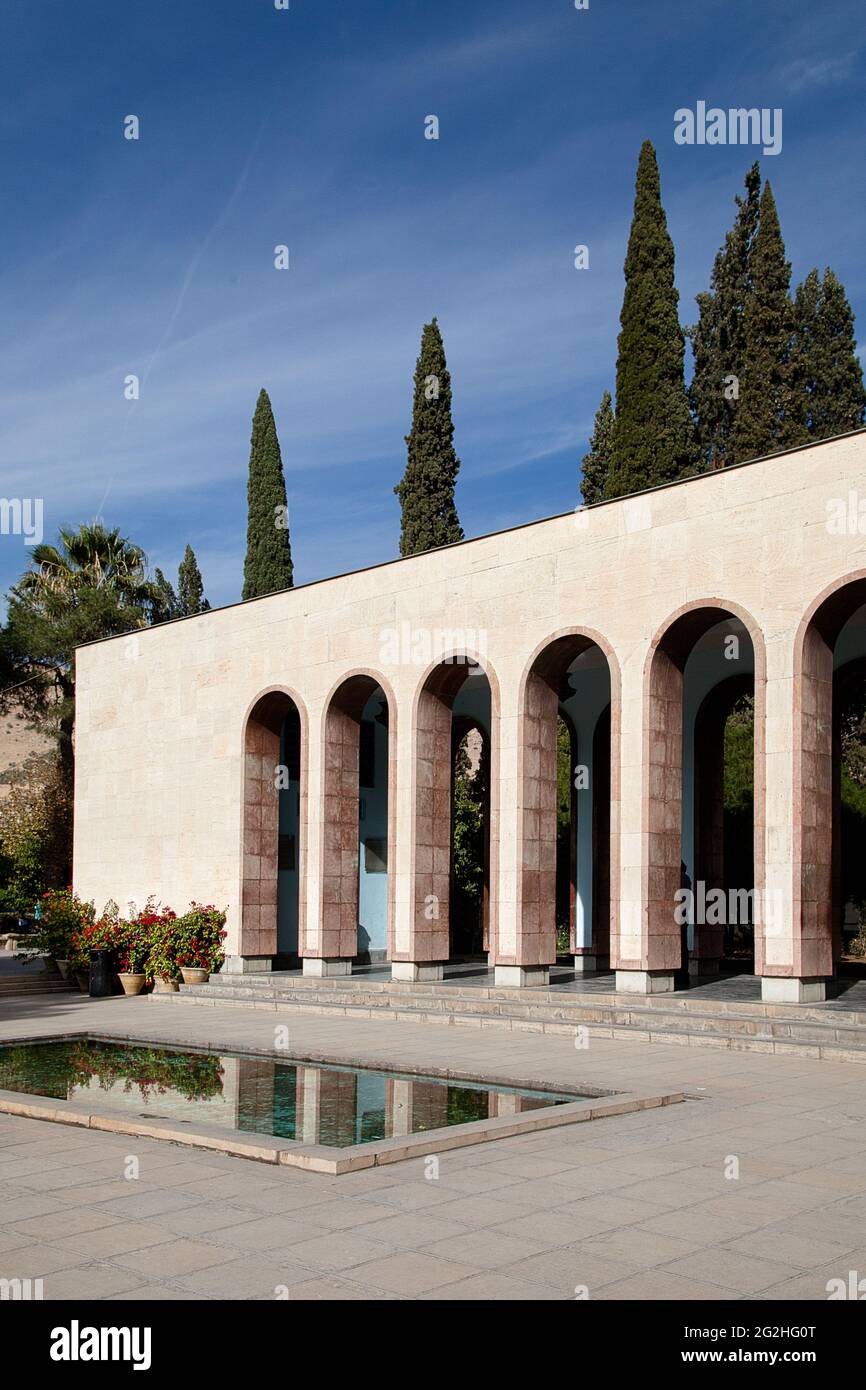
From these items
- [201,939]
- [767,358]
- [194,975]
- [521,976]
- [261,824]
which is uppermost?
[767,358]

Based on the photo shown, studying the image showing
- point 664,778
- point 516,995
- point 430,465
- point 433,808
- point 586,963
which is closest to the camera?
point 664,778

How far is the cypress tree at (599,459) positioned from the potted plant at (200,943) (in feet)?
60.5

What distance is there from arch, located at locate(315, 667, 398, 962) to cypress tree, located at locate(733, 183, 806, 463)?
14348 mm

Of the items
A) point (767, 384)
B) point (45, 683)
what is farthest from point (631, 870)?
point (45, 683)

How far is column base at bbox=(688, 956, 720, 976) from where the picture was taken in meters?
20.3

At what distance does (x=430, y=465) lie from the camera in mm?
35375

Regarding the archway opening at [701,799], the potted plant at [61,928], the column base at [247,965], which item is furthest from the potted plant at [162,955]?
the archway opening at [701,799]

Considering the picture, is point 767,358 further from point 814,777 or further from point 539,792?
point 814,777

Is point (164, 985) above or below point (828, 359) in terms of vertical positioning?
below

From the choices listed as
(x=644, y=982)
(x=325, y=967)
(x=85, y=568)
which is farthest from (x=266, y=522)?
(x=644, y=982)

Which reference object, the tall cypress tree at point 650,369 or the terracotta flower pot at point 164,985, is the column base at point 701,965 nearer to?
the terracotta flower pot at point 164,985

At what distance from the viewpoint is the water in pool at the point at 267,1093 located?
1004 cm

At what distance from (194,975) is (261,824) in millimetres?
2769
